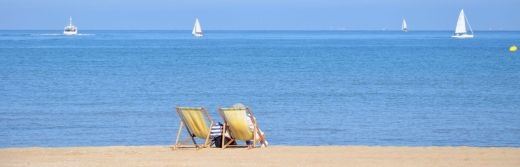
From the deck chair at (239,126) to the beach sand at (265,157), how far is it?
0.28 metres

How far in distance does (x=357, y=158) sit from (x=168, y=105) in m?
13.4

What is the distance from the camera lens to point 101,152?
39.7 feet

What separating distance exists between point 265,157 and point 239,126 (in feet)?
3.82

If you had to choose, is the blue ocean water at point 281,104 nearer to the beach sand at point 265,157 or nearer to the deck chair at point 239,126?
the deck chair at point 239,126

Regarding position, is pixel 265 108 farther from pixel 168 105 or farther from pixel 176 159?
pixel 176 159

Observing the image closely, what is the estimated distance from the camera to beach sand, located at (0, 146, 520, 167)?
10.9 m

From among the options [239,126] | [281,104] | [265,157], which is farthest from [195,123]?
[281,104]

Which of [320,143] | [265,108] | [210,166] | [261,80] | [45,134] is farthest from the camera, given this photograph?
[261,80]

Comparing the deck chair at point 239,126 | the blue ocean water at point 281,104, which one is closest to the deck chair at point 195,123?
the deck chair at point 239,126

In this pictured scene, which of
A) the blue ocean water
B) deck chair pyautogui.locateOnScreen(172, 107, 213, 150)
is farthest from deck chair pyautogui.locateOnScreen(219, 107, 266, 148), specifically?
the blue ocean water

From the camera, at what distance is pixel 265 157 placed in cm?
1148

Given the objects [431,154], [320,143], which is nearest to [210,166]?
[431,154]

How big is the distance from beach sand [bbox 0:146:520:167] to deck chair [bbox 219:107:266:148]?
11.1 inches

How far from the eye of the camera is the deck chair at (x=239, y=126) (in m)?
12.5
